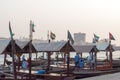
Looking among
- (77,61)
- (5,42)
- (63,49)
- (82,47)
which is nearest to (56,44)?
(63,49)

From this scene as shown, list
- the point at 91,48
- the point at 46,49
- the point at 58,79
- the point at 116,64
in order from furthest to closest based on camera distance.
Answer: the point at 116,64
the point at 91,48
the point at 46,49
the point at 58,79

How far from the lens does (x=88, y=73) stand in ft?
95.7

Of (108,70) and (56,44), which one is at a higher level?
Answer: (56,44)

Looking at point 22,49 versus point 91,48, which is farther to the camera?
point 91,48

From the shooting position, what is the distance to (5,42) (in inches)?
778

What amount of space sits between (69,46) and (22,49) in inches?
243

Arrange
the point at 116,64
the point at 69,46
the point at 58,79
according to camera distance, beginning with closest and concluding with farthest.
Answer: the point at 58,79 → the point at 69,46 → the point at 116,64

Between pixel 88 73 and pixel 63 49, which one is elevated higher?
pixel 63 49

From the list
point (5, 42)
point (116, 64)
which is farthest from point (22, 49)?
point (116, 64)

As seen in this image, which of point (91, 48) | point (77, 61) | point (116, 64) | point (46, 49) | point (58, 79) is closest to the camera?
point (58, 79)

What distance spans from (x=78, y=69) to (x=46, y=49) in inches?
159

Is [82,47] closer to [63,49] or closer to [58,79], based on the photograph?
[63,49]

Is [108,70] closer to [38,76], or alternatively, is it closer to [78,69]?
[78,69]

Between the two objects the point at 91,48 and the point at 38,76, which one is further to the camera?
the point at 91,48
